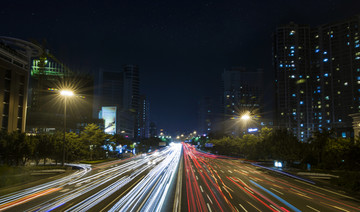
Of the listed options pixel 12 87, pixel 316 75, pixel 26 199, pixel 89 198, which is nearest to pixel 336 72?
pixel 316 75

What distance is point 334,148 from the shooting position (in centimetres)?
3803

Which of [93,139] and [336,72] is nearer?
[93,139]

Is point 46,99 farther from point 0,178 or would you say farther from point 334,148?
point 334,148

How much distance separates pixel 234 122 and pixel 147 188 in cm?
17923

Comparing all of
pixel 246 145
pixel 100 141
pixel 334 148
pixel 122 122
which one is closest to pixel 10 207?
pixel 334 148

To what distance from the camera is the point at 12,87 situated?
7100 cm

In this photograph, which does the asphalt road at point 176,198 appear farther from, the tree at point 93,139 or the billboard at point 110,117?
the billboard at point 110,117

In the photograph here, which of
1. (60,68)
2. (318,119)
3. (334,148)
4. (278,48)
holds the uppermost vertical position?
(278,48)

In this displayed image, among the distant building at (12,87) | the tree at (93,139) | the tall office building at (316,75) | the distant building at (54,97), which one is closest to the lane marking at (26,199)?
the tree at (93,139)

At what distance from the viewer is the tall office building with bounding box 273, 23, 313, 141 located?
163125mm

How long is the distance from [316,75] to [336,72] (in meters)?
12.9

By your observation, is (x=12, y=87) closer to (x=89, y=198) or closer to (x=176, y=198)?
(x=89, y=198)

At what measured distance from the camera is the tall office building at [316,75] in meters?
148

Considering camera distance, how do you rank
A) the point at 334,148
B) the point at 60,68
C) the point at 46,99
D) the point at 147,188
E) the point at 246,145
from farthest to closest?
the point at 60,68, the point at 46,99, the point at 246,145, the point at 334,148, the point at 147,188
